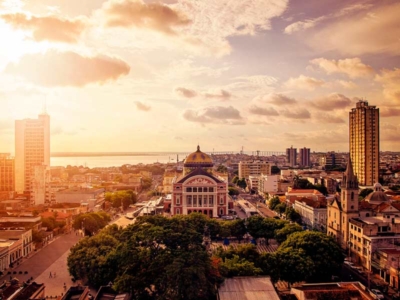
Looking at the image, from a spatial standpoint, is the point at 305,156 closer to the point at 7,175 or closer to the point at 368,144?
the point at 368,144

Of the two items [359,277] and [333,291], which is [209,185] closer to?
[359,277]

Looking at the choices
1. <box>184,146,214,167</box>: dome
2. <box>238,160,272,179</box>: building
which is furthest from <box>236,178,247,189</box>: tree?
<box>184,146,214,167</box>: dome

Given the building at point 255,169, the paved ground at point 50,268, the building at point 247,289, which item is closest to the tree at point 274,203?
the paved ground at point 50,268

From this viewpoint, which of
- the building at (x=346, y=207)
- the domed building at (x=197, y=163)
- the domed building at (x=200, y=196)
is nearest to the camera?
the building at (x=346, y=207)

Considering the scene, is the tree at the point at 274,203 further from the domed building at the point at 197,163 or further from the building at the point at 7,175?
the building at the point at 7,175

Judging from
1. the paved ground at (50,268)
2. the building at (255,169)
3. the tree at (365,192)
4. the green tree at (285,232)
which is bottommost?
the paved ground at (50,268)

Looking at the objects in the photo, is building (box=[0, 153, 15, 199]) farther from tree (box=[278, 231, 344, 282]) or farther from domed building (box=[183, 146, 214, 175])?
tree (box=[278, 231, 344, 282])

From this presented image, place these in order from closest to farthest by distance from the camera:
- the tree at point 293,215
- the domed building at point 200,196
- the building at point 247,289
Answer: the building at point 247,289 < the tree at point 293,215 < the domed building at point 200,196
